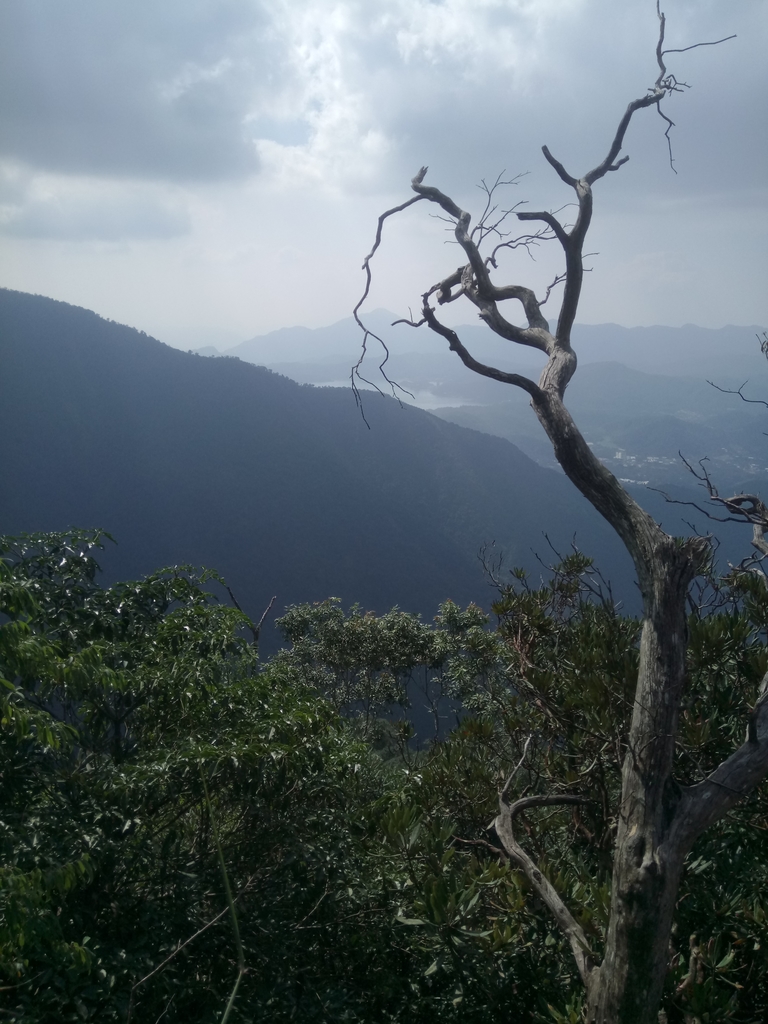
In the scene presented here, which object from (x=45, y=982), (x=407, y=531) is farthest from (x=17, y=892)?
(x=407, y=531)

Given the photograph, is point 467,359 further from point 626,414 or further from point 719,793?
point 626,414

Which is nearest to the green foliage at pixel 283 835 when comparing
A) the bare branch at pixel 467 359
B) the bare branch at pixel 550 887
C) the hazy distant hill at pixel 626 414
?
the bare branch at pixel 550 887

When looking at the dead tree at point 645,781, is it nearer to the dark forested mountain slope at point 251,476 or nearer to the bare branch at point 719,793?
the bare branch at point 719,793

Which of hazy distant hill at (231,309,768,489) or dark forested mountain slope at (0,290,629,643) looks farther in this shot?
hazy distant hill at (231,309,768,489)

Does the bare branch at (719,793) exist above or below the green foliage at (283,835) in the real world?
above

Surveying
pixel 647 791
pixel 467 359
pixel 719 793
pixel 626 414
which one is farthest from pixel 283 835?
pixel 626 414

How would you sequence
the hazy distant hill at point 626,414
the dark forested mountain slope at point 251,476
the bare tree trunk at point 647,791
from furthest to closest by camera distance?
1. the hazy distant hill at point 626,414
2. the dark forested mountain slope at point 251,476
3. the bare tree trunk at point 647,791

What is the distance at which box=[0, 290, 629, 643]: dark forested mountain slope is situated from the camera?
5316cm

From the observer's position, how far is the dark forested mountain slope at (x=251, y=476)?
53.2 metres

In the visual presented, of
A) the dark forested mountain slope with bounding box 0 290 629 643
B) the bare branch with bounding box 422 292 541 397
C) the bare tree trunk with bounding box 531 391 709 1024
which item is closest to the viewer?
the bare tree trunk with bounding box 531 391 709 1024

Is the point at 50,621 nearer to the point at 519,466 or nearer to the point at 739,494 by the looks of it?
the point at 739,494

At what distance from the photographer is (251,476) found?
62406 millimetres

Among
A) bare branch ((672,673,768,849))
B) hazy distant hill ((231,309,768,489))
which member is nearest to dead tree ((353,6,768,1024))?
bare branch ((672,673,768,849))

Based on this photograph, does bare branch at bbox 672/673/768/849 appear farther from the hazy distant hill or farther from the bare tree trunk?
the hazy distant hill
